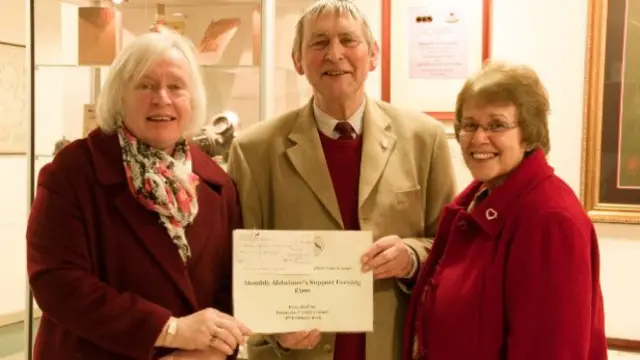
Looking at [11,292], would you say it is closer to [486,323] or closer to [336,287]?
[336,287]

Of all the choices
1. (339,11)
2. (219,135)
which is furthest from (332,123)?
(219,135)

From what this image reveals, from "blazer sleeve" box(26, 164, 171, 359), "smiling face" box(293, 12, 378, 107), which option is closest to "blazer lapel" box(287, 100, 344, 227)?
"smiling face" box(293, 12, 378, 107)

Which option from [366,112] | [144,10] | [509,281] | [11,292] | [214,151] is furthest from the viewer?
[11,292]

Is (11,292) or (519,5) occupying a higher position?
(519,5)

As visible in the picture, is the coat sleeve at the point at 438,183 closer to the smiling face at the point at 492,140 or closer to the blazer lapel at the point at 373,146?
the blazer lapel at the point at 373,146

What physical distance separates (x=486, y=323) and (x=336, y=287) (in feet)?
1.22

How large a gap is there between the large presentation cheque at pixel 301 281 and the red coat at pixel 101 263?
0.13 meters

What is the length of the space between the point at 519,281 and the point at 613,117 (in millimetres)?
1650

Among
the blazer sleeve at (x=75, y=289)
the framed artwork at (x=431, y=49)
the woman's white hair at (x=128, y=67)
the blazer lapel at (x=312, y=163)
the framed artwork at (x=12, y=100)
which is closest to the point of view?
the blazer sleeve at (x=75, y=289)

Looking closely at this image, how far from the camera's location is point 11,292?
3467 mm

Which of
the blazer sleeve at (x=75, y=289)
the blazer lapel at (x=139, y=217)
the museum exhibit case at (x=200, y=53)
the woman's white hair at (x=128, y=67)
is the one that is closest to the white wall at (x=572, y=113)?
the museum exhibit case at (x=200, y=53)

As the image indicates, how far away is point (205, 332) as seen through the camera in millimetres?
1473

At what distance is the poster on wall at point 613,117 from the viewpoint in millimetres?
2688

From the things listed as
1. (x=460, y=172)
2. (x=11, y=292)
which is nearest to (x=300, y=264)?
(x=460, y=172)
